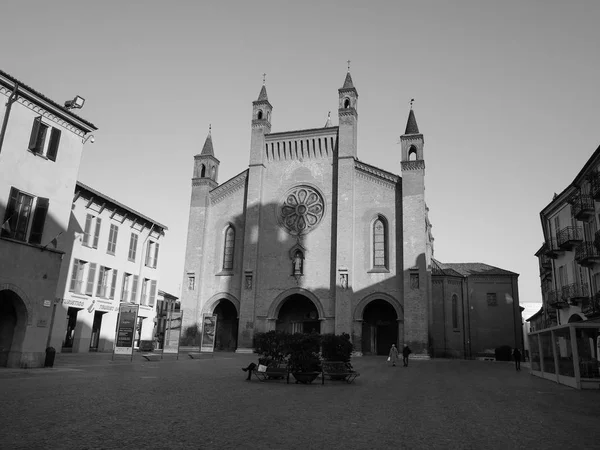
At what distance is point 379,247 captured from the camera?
1453 inches

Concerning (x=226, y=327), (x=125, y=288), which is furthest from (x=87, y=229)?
(x=226, y=327)

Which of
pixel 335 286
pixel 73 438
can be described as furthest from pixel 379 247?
pixel 73 438

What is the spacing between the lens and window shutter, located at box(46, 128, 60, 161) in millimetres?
19766

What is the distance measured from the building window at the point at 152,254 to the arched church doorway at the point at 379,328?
667 inches

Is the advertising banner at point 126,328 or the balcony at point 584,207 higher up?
the balcony at point 584,207

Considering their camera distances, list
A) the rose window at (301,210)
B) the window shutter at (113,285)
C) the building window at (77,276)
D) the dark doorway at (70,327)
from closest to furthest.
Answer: the building window at (77,276) → the dark doorway at (70,327) → the window shutter at (113,285) → the rose window at (301,210)

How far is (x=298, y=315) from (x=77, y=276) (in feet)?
55.3

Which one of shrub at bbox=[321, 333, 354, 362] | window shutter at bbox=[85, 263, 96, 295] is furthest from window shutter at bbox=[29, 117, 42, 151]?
window shutter at bbox=[85, 263, 96, 295]

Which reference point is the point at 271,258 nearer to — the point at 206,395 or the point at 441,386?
the point at 441,386

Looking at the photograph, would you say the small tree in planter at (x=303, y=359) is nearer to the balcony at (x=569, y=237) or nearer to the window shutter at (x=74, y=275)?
the balcony at (x=569, y=237)

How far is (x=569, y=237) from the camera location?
28422 millimetres

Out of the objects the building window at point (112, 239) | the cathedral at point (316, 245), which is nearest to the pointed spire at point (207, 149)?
the cathedral at point (316, 245)

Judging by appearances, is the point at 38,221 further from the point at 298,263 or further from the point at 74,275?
the point at 298,263

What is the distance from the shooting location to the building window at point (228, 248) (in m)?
40.5
